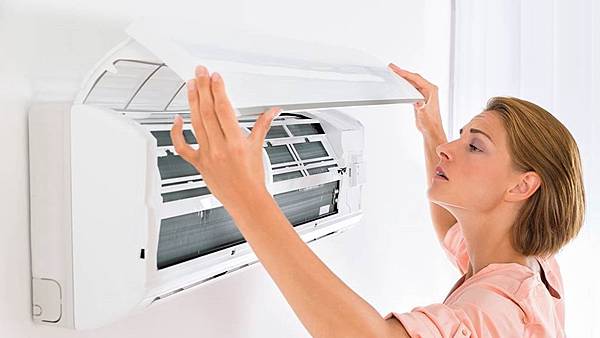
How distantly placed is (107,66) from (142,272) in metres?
0.25

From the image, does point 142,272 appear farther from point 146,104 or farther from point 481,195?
point 481,195

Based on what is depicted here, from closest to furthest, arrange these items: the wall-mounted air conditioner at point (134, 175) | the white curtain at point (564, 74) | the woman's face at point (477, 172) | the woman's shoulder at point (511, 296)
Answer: the wall-mounted air conditioner at point (134, 175), the woman's shoulder at point (511, 296), the woman's face at point (477, 172), the white curtain at point (564, 74)

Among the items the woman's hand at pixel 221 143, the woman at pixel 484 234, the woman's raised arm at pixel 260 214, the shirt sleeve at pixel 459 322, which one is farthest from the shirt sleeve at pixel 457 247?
the woman's hand at pixel 221 143

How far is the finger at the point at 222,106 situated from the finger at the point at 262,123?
0.16 ft

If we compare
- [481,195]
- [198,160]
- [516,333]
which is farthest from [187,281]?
[481,195]

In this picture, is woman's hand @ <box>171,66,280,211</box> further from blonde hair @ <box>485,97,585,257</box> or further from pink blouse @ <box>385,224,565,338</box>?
blonde hair @ <box>485,97,585,257</box>

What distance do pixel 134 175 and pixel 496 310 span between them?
63 centimetres

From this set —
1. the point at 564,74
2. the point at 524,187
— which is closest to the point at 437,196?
the point at 524,187

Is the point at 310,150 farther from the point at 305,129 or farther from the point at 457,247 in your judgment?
the point at 457,247

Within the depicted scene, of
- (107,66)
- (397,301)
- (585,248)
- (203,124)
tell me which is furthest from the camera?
(585,248)

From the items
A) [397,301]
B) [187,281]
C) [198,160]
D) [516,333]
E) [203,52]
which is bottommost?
[397,301]

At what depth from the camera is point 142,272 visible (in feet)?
3.25

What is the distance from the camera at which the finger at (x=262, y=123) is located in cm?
93

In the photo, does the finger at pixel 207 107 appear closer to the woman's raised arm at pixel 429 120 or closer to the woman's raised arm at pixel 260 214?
the woman's raised arm at pixel 260 214
